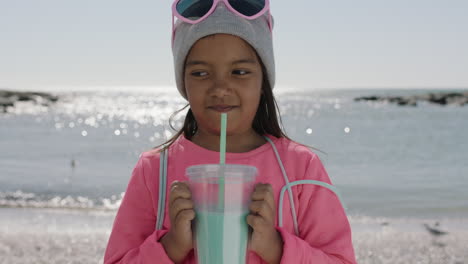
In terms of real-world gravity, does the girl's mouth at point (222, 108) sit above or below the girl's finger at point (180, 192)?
above

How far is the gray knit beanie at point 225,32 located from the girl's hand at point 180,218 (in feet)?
1.95

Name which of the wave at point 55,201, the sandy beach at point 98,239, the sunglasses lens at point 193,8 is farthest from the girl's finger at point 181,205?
the wave at point 55,201

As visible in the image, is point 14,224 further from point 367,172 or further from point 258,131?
point 367,172

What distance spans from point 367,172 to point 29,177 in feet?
25.8

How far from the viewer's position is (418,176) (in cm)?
1329

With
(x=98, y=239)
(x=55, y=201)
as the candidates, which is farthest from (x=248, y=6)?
(x=55, y=201)

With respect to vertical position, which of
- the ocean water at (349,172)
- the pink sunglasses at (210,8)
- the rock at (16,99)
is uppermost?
the pink sunglasses at (210,8)

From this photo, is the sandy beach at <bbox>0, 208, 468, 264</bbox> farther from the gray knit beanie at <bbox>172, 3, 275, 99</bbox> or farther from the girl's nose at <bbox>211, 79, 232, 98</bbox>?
the girl's nose at <bbox>211, 79, 232, 98</bbox>

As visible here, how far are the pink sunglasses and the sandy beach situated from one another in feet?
15.7

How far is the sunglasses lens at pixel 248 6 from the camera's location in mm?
2098

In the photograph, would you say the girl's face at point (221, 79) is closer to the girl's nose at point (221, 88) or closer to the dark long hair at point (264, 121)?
the girl's nose at point (221, 88)

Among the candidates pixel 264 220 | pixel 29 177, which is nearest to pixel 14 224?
pixel 29 177

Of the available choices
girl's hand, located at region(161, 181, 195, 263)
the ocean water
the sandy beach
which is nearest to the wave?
the ocean water

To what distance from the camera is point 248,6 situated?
6.98 feet
